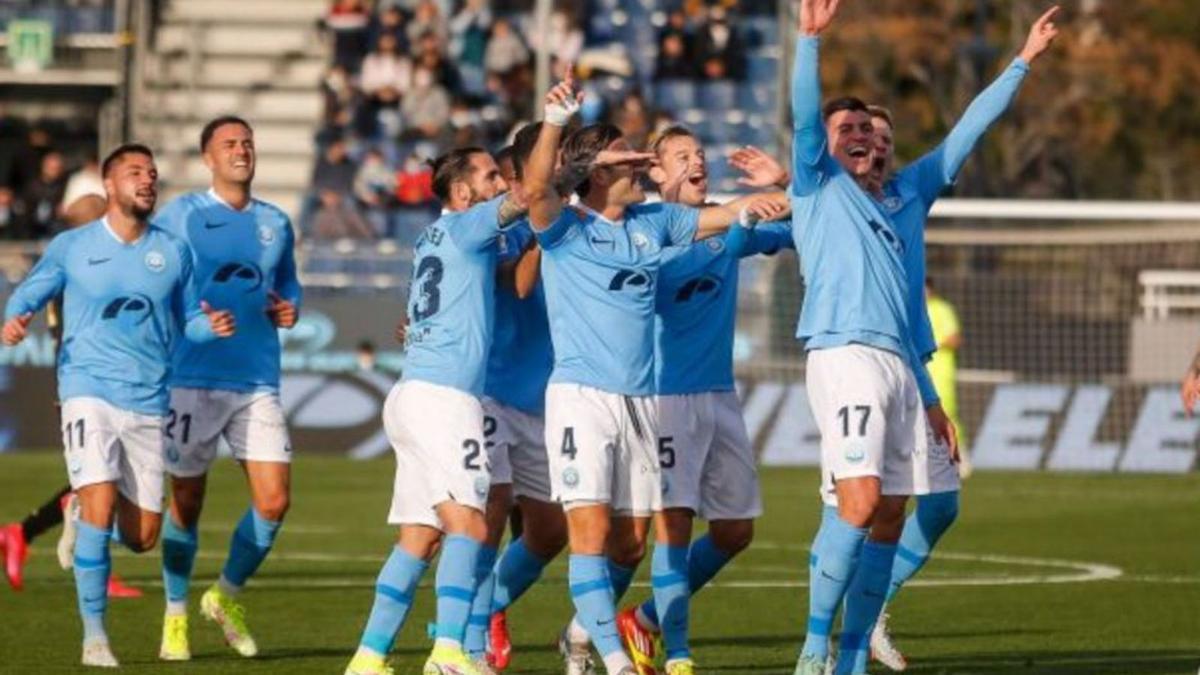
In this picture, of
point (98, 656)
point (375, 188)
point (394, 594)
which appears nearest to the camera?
point (394, 594)

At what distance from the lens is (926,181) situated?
13438 mm

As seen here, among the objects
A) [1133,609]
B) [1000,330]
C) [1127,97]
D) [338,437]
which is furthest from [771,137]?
[1133,609]

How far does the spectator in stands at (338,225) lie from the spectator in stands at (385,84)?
2.95m

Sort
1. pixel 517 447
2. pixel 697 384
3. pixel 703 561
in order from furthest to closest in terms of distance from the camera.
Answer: pixel 517 447 < pixel 703 561 < pixel 697 384

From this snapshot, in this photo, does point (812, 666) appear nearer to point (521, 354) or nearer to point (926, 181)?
point (926, 181)

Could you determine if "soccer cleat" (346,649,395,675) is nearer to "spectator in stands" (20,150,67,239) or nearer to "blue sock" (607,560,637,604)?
"blue sock" (607,560,637,604)

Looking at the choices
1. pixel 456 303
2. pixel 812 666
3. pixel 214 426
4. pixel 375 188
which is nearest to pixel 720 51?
pixel 375 188

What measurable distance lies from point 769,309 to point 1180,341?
4329 mm

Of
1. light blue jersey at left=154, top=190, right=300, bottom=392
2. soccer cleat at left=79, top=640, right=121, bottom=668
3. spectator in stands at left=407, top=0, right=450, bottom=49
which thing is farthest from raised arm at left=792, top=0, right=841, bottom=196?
spectator in stands at left=407, top=0, right=450, bottom=49

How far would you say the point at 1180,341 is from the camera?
102 feet

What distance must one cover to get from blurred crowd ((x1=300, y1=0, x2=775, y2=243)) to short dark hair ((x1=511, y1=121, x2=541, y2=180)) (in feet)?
74.6

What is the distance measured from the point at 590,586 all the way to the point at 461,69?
26.7 metres

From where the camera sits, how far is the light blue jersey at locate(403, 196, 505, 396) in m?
12.9

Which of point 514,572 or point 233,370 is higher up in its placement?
point 233,370
